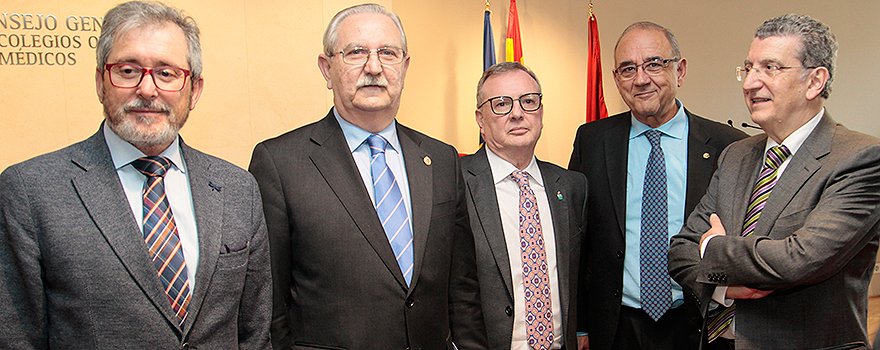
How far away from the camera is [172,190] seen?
162cm

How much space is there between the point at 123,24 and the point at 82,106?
1.83 meters

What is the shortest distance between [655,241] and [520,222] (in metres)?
0.65

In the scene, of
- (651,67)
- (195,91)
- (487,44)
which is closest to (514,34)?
(487,44)

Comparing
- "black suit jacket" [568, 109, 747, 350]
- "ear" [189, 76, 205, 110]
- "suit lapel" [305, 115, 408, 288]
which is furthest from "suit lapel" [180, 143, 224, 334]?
"black suit jacket" [568, 109, 747, 350]

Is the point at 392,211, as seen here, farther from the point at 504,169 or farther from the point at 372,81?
the point at 504,169

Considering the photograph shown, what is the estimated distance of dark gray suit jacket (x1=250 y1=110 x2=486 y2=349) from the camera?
1817mm

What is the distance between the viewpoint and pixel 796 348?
1.96 meters

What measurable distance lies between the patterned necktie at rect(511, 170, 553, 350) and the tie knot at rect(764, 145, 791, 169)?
870mm

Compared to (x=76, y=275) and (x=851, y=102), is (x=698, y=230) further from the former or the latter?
(x=851, y=102)

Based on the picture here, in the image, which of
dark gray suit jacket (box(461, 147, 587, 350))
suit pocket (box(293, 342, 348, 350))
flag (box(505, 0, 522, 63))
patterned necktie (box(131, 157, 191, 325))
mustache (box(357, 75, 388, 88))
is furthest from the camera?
flag (box(505, 0, 522, 63))

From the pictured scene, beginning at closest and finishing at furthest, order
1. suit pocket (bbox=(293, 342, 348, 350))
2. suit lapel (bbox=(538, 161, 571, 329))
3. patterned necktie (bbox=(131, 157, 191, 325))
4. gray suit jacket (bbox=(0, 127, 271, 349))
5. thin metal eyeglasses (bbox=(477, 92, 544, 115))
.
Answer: gray suit jacket (bbox=(0, 127, 271, 349)) < patterned necktie (bbox=(131, 157, 191, 325)) < suit pocket (bbox=(293, 342, 348, 350)) < suit lapel (bbox=(538, 161, 571, 329)) < thin metal eyeglasses (bbox=(477, 92, 544, 115))

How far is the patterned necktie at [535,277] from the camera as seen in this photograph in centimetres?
232

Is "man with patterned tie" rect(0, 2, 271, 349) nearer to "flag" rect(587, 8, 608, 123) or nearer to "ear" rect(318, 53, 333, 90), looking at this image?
"ear" rect(318, 53, 333, 90)

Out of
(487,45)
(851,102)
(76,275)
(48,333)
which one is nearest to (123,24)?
(76,275)
